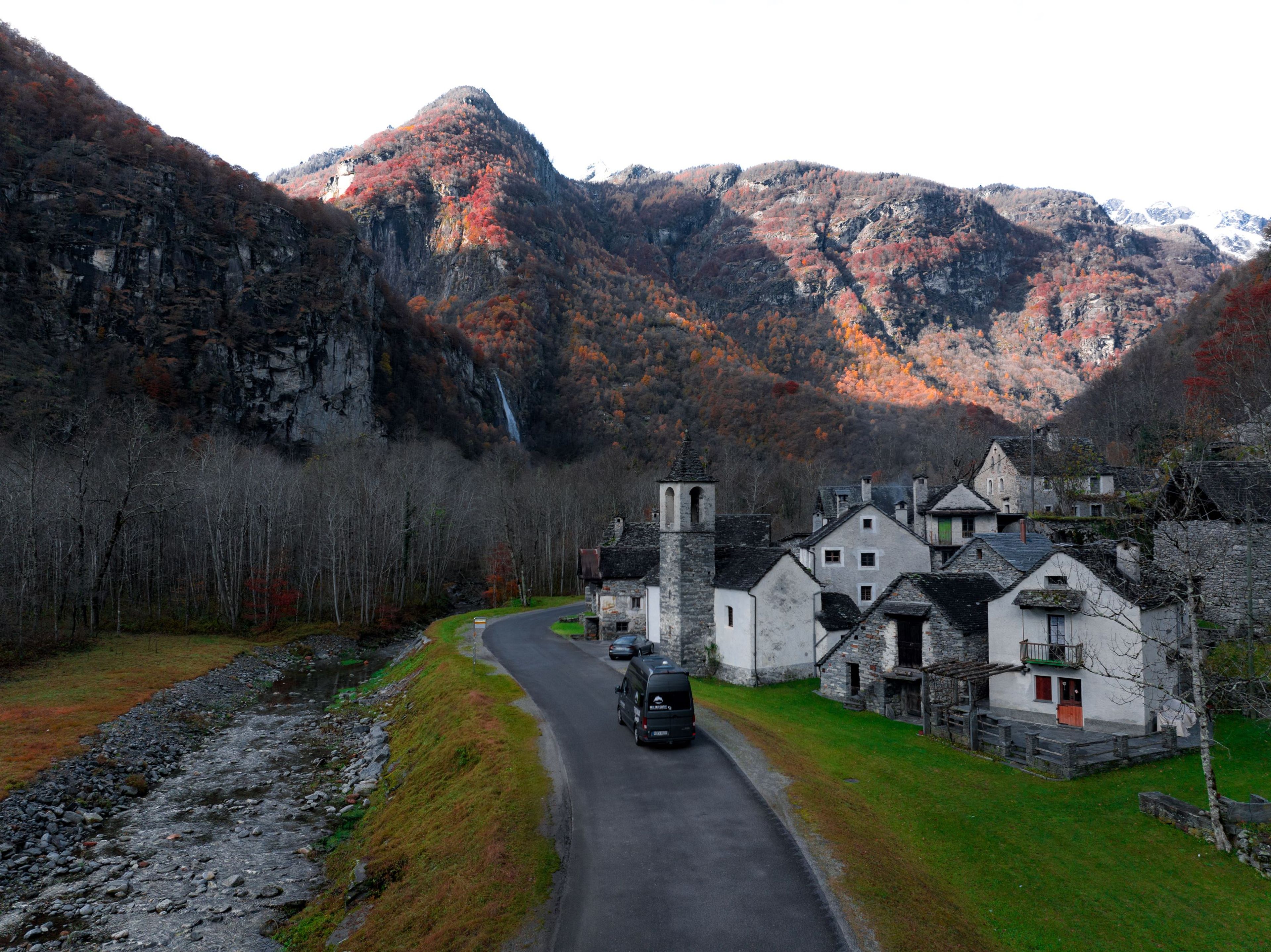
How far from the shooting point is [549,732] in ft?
74.4

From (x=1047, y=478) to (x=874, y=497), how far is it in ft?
51.0

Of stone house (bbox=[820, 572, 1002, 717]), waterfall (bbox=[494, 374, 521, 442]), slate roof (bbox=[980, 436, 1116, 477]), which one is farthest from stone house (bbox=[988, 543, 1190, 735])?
waterfall (bbox=[494, 374, 521, 442])

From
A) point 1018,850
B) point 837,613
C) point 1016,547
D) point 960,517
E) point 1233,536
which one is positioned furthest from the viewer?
point 960,517

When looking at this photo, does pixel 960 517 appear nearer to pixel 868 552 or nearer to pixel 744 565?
pixel 868 552

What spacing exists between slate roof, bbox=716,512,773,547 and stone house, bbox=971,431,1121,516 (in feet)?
66.3

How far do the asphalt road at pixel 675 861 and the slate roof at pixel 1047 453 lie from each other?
48.5m

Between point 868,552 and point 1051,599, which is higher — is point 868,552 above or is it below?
above

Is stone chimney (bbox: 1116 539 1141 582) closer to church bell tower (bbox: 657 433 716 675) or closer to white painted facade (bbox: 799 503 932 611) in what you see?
white painted facade (bbox: 799 503 932 611)

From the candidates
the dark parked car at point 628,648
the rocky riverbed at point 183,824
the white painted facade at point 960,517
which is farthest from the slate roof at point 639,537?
the rocky riverbed at point 183,824

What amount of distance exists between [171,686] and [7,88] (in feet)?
350

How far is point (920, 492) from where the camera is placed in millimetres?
57188

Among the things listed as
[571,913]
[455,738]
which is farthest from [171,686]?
[571,913]

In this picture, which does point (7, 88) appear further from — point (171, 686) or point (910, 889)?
point (910, 889)

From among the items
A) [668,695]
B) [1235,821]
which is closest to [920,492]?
[1235,821]
